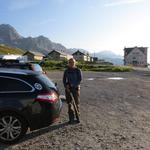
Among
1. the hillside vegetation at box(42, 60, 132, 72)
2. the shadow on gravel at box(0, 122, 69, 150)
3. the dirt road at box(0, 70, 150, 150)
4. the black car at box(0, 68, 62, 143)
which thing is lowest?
the dirt road at box(0, 70, 150, 150)

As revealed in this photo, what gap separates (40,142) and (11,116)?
931mm

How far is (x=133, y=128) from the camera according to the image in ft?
29.3

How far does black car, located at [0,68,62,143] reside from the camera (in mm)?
7090

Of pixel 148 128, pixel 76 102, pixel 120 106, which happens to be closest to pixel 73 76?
pixel 76 102

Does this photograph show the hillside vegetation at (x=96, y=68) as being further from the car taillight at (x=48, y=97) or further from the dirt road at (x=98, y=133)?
the car taillight at (x=48, y=97)

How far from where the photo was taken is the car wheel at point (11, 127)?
279 inches

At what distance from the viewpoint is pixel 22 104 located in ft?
23.3

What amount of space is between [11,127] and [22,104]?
57cm

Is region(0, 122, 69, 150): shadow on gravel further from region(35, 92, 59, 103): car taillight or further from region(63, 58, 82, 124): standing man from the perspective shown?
region(35, 92, 59, 103): car taillight

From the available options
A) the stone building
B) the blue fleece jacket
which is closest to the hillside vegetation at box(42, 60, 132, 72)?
the blue fleece jacket

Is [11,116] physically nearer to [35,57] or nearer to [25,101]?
[25,101]

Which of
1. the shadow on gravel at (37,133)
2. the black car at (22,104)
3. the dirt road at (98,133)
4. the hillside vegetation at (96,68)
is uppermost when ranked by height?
the black car at (22,104)

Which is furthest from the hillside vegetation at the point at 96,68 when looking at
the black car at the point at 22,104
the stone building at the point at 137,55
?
the stone building at the point at 137,55

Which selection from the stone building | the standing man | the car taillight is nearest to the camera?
the car taillight
